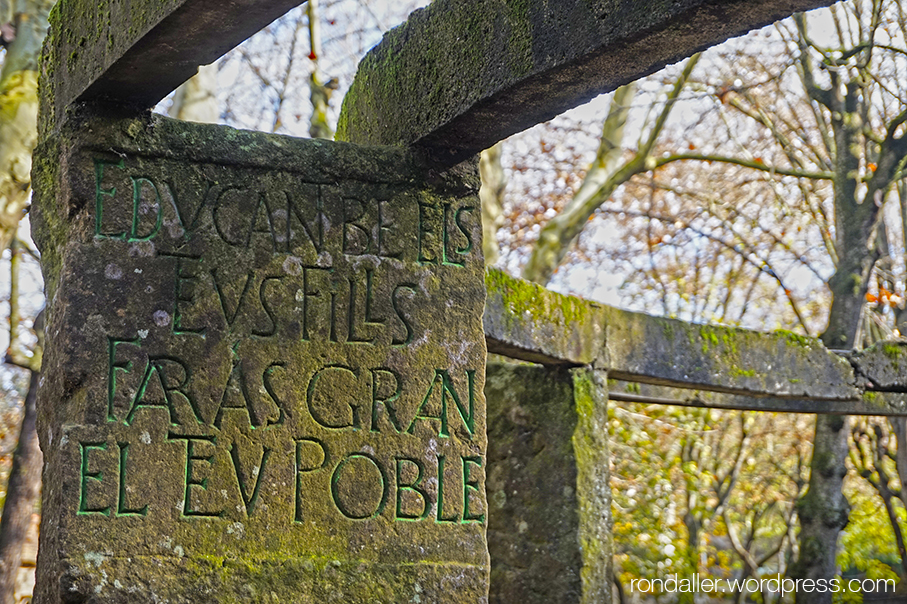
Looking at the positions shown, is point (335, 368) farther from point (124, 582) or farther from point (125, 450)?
point (124, 582)

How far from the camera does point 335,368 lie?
276cm

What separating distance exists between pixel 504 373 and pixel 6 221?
10.1ft

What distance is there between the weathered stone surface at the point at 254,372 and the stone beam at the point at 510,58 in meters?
0.22

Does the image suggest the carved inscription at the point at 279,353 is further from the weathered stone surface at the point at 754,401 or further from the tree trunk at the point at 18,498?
the tree trunk at the point at 18,498

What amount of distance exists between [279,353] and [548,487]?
208cm

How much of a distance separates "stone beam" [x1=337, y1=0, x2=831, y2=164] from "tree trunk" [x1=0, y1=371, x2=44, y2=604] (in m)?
4.99

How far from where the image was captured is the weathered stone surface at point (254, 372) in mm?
2520

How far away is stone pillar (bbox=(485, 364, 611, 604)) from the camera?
4.28m

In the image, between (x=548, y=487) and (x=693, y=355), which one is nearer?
(x=548, y=487)

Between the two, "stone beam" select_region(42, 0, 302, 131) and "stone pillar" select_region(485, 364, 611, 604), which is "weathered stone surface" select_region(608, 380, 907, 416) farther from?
"stone beam" select_region(42, 0, 302, 131)

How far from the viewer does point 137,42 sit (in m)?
2.21

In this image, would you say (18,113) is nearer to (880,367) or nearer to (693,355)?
(693,355)

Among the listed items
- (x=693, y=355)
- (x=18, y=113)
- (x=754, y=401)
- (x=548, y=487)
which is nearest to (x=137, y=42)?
(x=548, y=487)

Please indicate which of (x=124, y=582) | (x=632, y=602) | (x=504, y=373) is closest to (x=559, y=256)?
(x=504, y=373)
